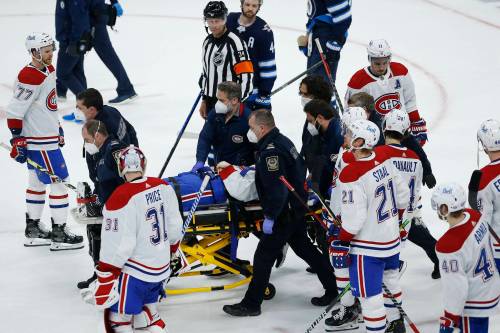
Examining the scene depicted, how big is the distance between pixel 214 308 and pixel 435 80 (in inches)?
226

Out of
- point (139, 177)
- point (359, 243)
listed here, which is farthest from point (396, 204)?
point (139, 177)

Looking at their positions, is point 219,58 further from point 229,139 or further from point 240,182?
point 240,182

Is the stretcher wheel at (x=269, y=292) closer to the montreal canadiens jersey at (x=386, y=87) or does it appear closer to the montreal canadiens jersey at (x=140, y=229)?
the montreal canadiens jersey at (x=140, y=229)

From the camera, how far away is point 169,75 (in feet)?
38.1

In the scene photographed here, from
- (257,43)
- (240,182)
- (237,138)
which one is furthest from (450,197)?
(257,43)

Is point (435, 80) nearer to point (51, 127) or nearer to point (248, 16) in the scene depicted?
point (248, 16)

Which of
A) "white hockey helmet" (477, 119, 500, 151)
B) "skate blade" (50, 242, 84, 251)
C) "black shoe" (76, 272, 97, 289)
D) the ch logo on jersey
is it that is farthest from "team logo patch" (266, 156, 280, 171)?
"skate blade" (50, 242, 84, 251)

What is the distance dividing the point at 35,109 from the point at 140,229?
2351mm

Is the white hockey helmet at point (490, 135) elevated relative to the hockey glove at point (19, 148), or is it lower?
elevated

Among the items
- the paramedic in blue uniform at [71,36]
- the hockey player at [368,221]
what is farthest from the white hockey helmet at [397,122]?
the paramedic in blue uniform at [71,36]

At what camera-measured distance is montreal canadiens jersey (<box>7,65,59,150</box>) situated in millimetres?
6906

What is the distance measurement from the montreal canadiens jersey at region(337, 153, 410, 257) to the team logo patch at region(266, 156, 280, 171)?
0.55 m

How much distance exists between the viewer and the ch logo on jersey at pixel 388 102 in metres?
6.77

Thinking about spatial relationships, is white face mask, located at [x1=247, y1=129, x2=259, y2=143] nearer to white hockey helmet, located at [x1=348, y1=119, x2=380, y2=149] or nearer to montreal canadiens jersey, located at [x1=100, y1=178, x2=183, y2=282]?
white hockey helmet, located at [x1=348, y1=119, x2=380, y2=149]
